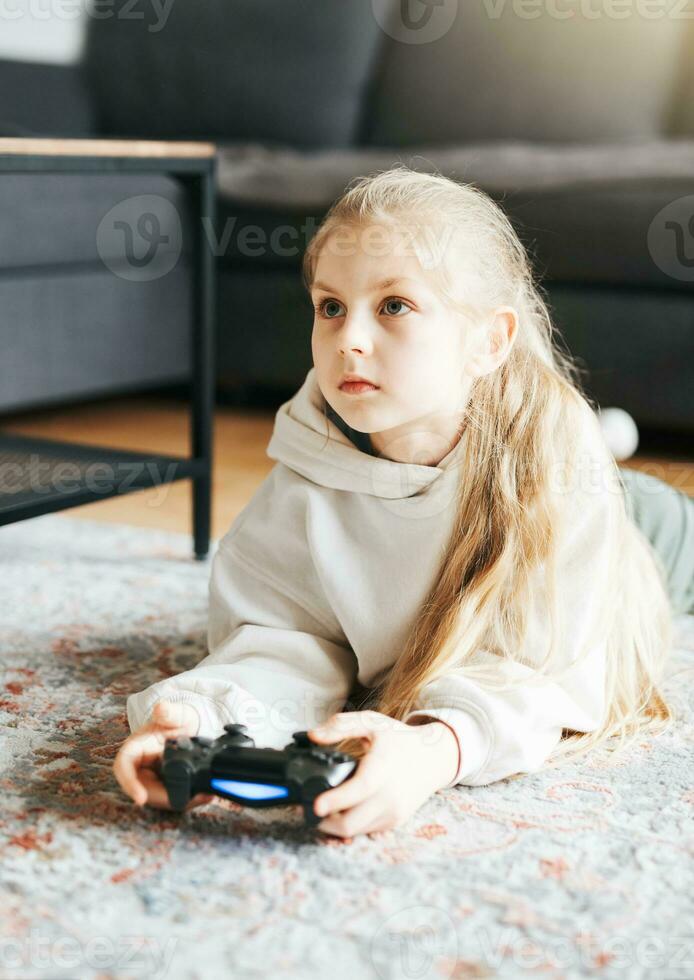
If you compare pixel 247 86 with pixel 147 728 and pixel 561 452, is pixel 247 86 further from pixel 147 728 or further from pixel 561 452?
pixel 147 728

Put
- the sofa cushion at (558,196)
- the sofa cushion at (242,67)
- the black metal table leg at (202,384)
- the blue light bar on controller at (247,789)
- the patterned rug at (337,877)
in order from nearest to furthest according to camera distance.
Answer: the patterned rug at (337,877) < the blue light bar on controller at (247,789) < the black metal table leg at (202,384) < the sofa cushion at (558,196) < the sofa cushion at (242,67)

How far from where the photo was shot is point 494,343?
2.73ft

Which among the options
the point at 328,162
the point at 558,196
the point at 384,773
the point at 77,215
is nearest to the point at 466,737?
the point at 384,773

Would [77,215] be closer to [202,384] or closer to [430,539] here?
[202,384]

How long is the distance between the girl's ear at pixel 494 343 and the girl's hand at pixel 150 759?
317mm

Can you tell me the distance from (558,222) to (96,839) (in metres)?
1.30

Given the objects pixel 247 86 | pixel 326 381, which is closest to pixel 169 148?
pixel 326 381

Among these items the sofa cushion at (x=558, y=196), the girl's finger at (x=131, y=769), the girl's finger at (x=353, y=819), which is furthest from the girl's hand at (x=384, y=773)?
the sofa cushion at (x=558, y=196)

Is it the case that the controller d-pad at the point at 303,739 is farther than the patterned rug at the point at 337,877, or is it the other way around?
the controller d-pad at the point at 303,739

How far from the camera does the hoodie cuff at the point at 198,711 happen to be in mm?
743

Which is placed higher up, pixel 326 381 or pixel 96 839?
pixel 326 381

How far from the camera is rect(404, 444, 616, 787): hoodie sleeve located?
0.73 metres

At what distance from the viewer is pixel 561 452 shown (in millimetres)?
838

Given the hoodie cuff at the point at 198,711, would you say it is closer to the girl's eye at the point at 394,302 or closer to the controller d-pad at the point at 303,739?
the controller d-pad at the point at 303,739
